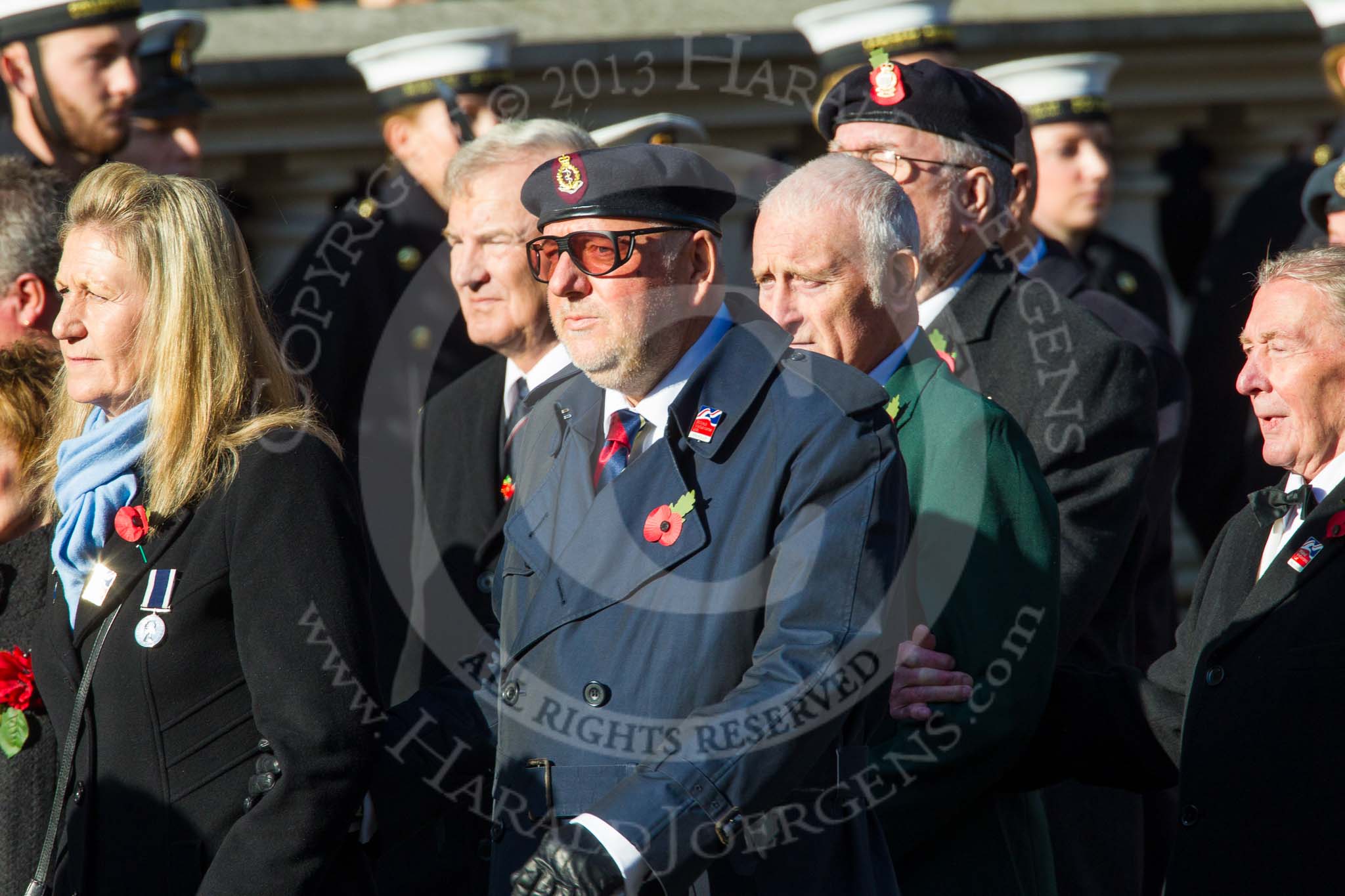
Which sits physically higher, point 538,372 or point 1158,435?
point 538,372

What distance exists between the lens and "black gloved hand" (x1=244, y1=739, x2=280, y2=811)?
3.09 metres

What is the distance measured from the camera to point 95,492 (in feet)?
10.8

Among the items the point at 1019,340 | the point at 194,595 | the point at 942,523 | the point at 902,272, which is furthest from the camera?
the point at 1019,340

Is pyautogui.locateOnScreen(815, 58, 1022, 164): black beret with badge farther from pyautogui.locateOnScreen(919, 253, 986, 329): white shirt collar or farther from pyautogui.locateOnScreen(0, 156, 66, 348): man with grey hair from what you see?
pyautogui.locateOnScreen(0, 156, 66, 348): man with grey hair

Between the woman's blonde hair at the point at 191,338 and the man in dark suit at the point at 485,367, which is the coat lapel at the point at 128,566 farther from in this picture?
the man in dark suit at the point at 485,367

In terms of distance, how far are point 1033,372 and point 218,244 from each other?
6.49ft

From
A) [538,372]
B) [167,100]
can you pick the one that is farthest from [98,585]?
[167,100]

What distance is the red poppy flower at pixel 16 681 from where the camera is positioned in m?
3.63

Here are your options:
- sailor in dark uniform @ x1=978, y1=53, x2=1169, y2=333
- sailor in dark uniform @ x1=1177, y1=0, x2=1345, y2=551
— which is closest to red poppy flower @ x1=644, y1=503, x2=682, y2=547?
sailor in dark uniform @ x1=1177, y1=0, x2=1345, y2=551

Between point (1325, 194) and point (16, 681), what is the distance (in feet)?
12.4

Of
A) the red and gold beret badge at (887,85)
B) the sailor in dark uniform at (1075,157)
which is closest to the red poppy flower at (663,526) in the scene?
the red and gold beret badge at (887,85)

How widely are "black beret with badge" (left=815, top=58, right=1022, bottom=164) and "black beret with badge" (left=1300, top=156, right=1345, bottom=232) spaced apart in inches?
40.9

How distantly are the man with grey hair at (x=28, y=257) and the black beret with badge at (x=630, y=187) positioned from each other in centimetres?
174

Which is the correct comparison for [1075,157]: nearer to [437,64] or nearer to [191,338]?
[437,64]
